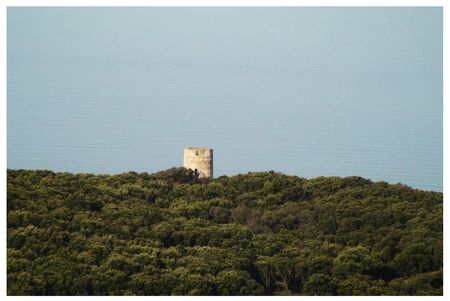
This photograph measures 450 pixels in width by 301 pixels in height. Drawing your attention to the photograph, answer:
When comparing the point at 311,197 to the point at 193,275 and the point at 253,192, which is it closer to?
the point at 253,192

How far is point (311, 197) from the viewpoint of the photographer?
39.7 metres

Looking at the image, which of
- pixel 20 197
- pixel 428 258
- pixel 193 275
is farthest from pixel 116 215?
pixel 428 258

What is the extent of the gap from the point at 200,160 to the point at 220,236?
803 cm

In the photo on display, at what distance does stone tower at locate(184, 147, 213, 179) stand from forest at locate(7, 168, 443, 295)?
1.86 m

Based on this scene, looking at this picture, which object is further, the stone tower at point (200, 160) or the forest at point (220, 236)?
the stone tower at point (200, 160)

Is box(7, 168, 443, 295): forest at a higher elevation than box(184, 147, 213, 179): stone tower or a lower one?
lower

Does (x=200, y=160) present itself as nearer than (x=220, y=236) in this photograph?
No

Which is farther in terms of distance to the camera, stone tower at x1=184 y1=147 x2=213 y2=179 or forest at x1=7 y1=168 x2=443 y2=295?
stone tower at x1=184 y1=147 x2=213 y2=179

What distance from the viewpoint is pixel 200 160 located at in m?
43.1

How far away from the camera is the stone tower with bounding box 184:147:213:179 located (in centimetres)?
4306

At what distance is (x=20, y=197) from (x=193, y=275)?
550 cm

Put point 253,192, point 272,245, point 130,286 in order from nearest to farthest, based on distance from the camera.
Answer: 1. point 130,286
2. point 272,245
3. point 253,192

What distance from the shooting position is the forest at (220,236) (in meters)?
32.1

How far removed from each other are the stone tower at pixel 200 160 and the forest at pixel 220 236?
186cm
